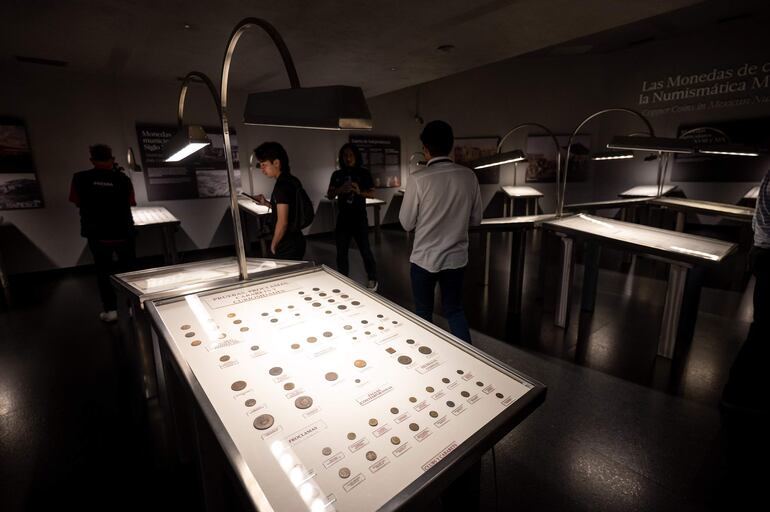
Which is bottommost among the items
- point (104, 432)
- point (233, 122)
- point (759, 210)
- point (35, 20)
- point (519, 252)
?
point (104, 432)

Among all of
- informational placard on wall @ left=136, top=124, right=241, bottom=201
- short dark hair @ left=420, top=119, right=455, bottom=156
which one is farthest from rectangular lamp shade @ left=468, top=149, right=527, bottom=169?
informational placard on wall @ left=136, top=124, right=241, bottom=201

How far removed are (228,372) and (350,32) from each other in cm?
352

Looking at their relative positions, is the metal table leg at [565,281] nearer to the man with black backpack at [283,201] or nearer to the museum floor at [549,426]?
the museum floor at [549,426]

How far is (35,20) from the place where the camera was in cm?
313

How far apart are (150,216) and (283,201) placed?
2.91 metres

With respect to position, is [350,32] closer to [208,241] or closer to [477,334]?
A: [477,334]

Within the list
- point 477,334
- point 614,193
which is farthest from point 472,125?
point 477,334

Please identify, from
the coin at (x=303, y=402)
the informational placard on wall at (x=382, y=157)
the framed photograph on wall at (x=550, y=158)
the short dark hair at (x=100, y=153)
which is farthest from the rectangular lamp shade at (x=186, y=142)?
the framed photograph on wall at (x=550, y=158)

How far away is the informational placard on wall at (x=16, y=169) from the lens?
450cm

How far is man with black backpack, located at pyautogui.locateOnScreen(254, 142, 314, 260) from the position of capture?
8.27 feet

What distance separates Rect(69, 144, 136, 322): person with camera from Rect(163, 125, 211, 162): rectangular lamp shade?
162 centimetres

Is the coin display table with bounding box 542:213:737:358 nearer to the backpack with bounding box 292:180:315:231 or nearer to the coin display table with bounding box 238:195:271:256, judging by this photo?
the backpack with bounding box 292:180:315:231

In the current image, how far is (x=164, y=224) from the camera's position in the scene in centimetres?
416

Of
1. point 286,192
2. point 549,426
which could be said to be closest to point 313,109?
point 286,192
